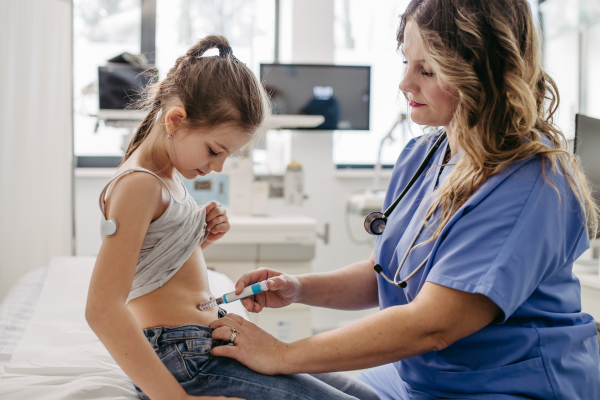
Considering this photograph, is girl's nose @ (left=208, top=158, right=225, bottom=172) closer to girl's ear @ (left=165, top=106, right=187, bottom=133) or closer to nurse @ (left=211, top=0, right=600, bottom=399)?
girl's ear @ (left=165, top=106, right=187, bottom=133)

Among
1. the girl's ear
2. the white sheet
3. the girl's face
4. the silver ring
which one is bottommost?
the white sheet

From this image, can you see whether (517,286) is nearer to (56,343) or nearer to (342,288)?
(342,288)

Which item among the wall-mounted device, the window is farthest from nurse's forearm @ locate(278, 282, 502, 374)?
the window

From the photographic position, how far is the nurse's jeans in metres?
0.78

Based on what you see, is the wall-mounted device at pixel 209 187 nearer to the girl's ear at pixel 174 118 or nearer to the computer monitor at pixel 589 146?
the girl's ear at pixel 174 118

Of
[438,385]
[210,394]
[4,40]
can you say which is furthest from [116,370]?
[4,40]

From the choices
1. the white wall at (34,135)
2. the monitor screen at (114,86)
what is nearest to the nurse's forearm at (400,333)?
the white wall at (34,135)

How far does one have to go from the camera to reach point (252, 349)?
82 centimetres

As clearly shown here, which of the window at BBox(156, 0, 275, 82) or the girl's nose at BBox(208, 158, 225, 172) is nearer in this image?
the girl's nose at BBox(208, 158, 225, 172)

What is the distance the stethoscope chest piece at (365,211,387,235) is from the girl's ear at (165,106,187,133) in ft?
1.46

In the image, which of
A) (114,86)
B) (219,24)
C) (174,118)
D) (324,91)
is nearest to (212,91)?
(174,118)

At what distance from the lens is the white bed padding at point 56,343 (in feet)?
2.99

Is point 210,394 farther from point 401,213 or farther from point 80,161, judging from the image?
point 80,161

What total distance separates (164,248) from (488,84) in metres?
0.65
